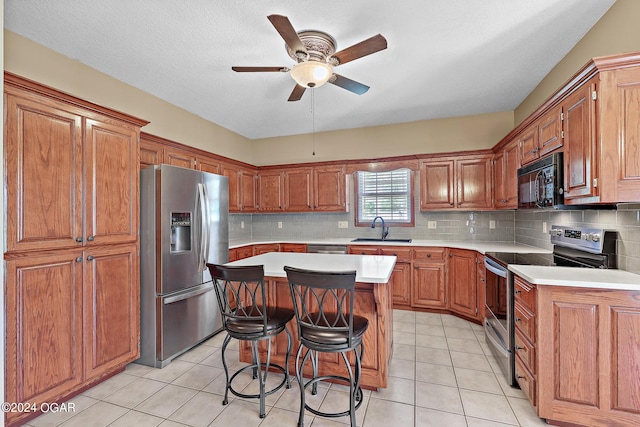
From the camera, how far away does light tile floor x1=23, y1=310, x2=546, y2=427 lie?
6.15 feet

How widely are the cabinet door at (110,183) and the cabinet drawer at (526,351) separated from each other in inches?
123

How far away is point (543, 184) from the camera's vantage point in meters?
2.38

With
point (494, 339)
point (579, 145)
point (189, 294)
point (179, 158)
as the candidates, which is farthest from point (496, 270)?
point (179, 158)

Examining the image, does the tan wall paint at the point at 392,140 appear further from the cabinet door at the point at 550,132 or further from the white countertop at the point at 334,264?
the white countertop at the point at 334,264

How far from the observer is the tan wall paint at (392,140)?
411 cm

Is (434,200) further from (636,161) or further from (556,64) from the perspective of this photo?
(636,161)

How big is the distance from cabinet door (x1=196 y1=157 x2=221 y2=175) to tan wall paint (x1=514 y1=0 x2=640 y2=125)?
155 inches

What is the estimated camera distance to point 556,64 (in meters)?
2.76

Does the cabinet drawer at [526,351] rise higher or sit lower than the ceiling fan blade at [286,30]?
lower

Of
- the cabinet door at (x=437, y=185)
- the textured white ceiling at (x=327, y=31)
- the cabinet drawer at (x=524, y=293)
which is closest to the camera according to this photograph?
the cabinet drawer at (x=524, y=293)

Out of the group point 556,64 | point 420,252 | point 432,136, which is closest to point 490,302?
point 420,252

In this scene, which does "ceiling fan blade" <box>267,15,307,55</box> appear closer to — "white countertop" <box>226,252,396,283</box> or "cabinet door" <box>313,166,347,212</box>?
"white countertop" <box>226,252,396,283</box>

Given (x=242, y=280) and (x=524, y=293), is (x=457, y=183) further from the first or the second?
(x=242, y=280)

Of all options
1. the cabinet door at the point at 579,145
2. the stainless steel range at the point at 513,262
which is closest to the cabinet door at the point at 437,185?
the stainless steel range at the point at 513,262
